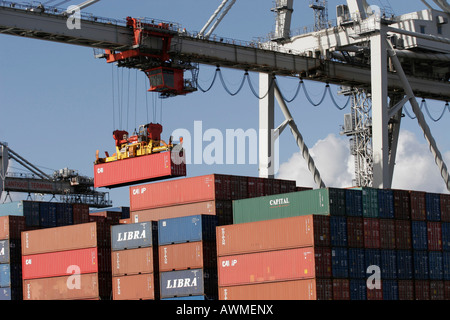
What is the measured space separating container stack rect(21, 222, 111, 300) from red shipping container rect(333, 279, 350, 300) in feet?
50.2

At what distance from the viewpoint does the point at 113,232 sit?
56.3 meters

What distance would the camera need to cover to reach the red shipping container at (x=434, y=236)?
53.6 m

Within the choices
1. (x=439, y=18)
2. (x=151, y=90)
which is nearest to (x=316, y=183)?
(x=439, y=18)

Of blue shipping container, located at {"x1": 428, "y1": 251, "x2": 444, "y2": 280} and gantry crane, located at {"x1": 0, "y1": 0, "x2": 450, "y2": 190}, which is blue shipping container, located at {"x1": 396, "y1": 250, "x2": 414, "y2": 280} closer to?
blue shipping container, located at {"x1": 428, "y1": 251, "x2": 444, "y2": 280}

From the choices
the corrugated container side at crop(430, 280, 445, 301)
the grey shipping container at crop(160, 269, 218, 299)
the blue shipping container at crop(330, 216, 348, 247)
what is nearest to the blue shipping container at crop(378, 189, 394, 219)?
the blue shipping container at crop(330, 216, 348, 247)

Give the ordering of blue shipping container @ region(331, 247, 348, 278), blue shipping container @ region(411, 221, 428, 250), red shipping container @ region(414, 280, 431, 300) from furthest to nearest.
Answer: blue shipping container @ region(411, 221, 428, 250)
red shipping container @ region(414, 280, 431, 300)
blue shipping container @ region(331, 247, 348, 278)

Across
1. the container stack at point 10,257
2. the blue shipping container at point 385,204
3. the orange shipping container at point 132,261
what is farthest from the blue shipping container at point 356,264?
the container stack at point 10,257

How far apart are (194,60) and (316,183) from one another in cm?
1717

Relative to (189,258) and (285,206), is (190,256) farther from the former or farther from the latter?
(285,206)

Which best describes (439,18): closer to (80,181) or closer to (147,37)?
(147,37)

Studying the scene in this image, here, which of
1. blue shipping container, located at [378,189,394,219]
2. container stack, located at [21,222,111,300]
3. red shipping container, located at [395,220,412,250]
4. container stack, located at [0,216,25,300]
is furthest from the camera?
container stack, located at [0,216,25,300]

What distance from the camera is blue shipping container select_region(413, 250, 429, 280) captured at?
5212 cm

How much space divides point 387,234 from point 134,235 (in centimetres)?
1457

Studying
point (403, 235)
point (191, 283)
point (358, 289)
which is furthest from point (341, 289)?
point (191, 283)
